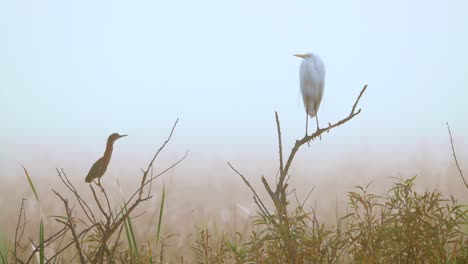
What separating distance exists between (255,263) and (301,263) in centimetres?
12

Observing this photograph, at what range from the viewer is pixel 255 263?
52.9 inches

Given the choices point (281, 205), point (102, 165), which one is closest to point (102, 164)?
point (102, 165)

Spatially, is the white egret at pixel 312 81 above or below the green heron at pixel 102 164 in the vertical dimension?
above

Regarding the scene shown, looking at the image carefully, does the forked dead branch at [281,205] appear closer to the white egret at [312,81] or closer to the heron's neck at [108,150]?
the heron's neck at [108,150]

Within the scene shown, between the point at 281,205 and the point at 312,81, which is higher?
the point at 312,81

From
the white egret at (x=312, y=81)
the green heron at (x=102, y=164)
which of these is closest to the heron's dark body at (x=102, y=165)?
the green heron at (x=102, y=164)

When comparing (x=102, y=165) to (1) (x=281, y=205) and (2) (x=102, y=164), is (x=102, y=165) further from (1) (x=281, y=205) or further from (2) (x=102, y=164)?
(1) (x=281, y=205)

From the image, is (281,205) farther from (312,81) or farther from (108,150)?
(312,81)

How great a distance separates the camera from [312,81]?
13.3ft

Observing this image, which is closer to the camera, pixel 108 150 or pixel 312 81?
pixel 108 150

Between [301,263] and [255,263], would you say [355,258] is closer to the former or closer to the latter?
[301,263]

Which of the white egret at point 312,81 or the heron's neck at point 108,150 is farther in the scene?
the white egret at point 312,81

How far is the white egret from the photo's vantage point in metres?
4.05

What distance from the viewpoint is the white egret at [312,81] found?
13.3ft
